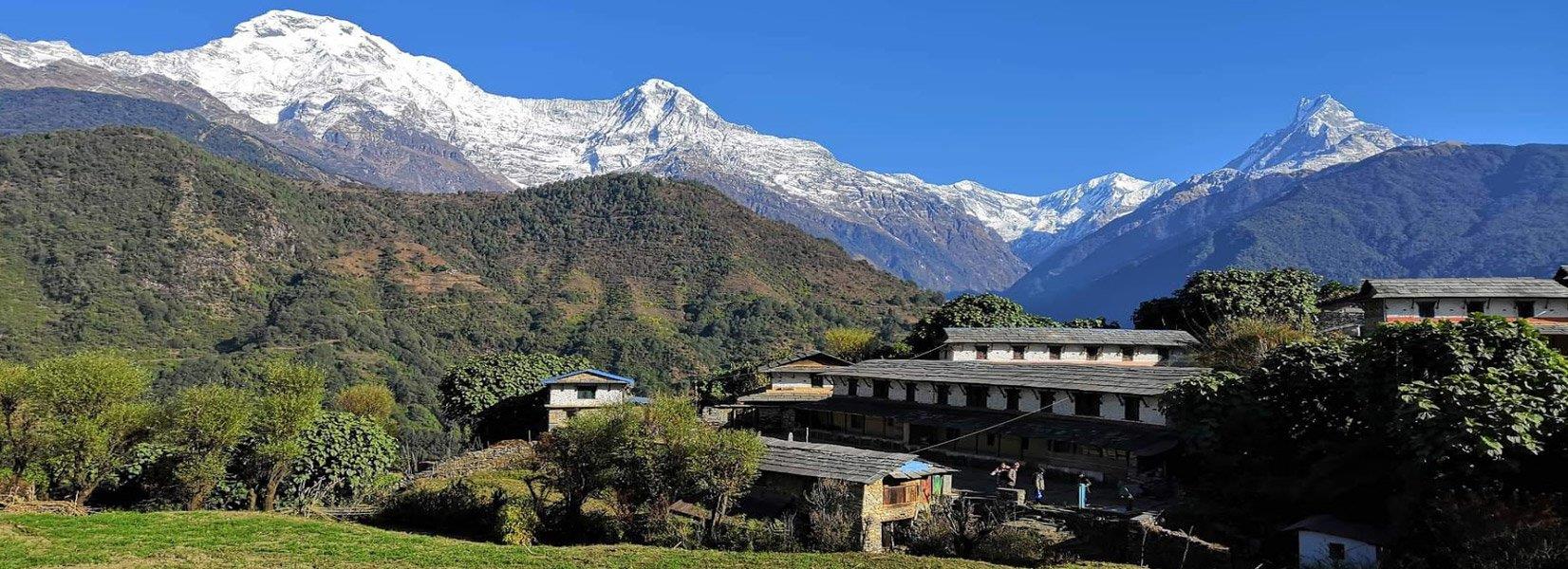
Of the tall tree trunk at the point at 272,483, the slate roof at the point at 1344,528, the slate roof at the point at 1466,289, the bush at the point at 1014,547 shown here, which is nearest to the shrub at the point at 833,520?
the bush at the point at 1014,547

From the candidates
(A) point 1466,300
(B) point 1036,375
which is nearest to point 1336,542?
(B) point 1036,375

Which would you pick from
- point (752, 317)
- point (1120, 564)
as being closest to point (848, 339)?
point (752, 317)

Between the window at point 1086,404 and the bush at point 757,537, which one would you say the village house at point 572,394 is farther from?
the bush at point 757,537

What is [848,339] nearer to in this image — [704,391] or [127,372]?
[704,391]

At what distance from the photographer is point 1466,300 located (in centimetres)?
5500

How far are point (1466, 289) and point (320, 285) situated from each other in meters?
147

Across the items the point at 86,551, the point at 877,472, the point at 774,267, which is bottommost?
the point at 86,551

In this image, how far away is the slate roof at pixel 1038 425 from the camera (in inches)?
1699

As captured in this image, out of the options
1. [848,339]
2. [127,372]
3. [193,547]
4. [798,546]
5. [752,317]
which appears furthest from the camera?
[752,317]

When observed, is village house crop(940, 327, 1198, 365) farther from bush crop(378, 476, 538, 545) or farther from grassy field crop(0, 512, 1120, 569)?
grassy field crop(0, 512, 1120, 569)

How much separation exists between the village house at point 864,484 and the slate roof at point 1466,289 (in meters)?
31.8

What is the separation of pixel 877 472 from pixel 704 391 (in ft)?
164

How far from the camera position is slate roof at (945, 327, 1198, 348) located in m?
67.5

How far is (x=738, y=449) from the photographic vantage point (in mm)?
36312
